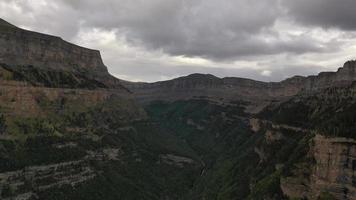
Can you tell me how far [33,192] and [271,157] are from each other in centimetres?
7468

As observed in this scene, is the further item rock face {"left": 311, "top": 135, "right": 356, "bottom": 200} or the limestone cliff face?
the limestone cliff face

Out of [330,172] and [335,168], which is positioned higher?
[335,168]

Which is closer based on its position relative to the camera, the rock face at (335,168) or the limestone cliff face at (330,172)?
the rock face at (335,168)

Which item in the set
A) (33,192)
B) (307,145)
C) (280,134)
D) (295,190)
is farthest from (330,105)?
(33,192)

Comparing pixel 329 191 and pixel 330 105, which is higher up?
pixel 330 105

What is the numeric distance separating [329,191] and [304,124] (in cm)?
5607

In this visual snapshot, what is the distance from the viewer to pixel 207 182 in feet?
654

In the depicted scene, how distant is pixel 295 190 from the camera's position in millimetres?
109375

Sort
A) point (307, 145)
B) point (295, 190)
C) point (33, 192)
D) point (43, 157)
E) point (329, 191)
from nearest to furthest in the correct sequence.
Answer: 1. point (329, 191)
2. point (295, 190)
3. point (307, 145)
4. point (33, 192)
5. point (43, 157)

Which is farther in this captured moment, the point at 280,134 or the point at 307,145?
the point at 280,134

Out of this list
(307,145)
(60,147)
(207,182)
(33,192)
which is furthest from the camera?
(207,182)

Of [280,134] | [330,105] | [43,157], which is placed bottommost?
[43,157]

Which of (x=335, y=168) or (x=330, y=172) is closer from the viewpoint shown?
(x=335, y=168)

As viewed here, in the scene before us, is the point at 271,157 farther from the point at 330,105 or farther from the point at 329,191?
the point at 329,191
